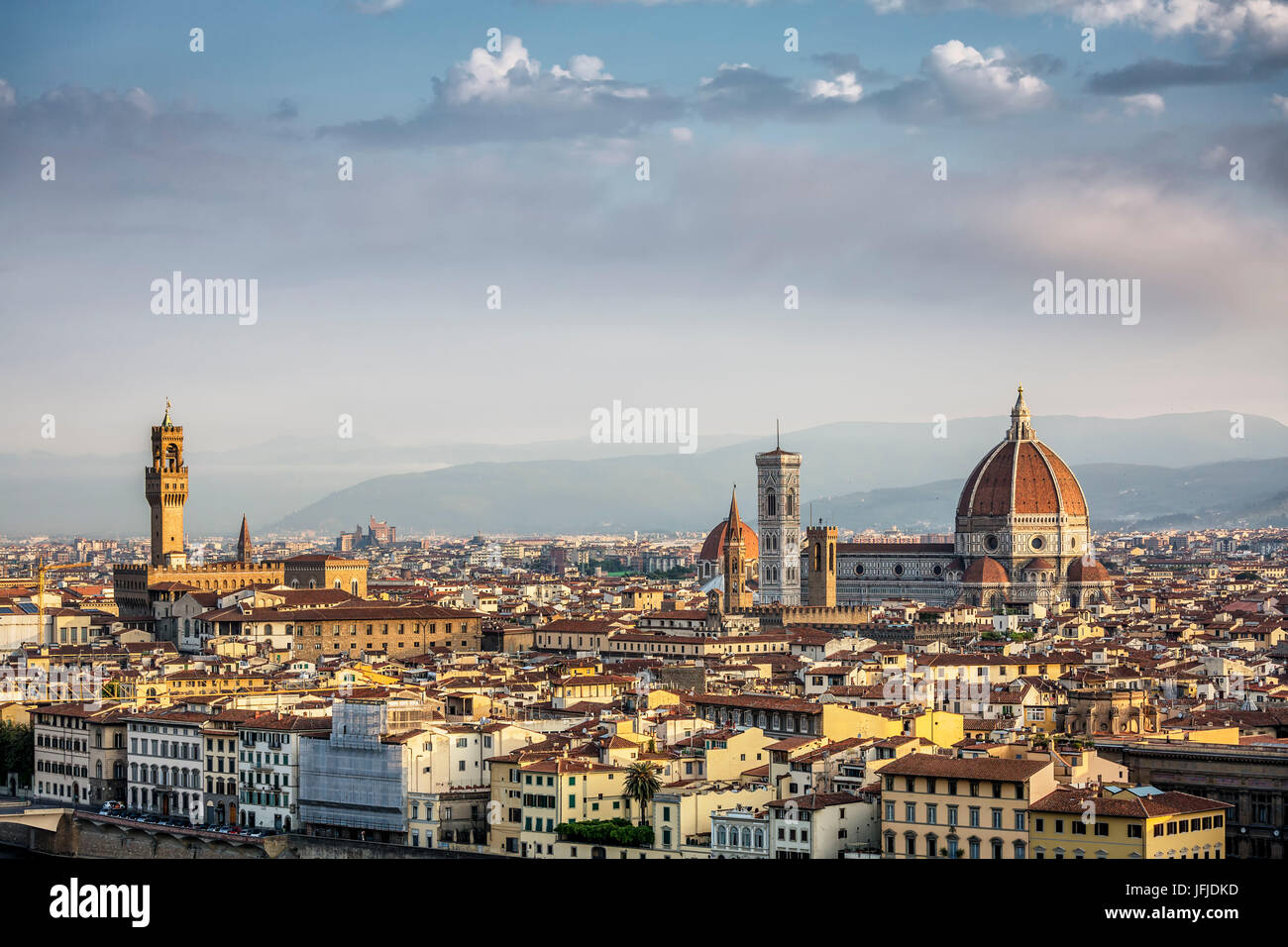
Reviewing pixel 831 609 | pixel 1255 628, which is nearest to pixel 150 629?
pixel 831 609

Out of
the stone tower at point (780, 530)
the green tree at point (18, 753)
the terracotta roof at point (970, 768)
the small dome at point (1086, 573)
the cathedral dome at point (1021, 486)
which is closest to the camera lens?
the terracotta roof at point (970, 768)

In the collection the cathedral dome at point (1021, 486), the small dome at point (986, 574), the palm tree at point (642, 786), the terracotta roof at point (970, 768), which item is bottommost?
the palm tree at point (642, 786)

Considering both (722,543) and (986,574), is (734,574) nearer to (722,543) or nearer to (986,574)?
(986,574)

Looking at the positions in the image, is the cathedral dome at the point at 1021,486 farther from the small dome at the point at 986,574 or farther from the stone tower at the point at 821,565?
the stone tower at the point at 821,565

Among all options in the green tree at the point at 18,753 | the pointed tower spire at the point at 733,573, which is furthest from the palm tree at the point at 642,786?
the pointed tower spire at the point at 733,573
